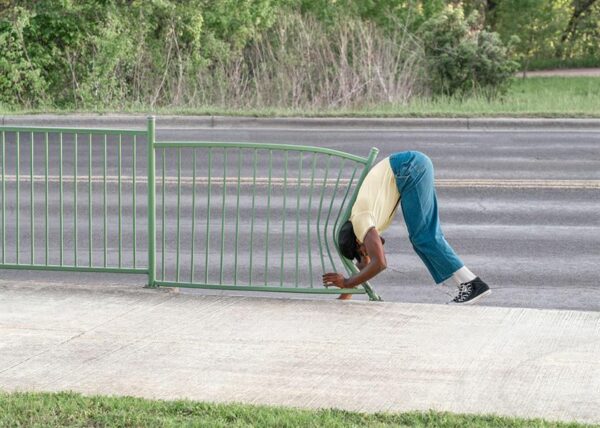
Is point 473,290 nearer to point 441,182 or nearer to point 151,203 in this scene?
point 151,203

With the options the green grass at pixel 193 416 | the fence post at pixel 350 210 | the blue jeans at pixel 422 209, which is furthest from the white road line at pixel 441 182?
the green grass at pixel 193 416

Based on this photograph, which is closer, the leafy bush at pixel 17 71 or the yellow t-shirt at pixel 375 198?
the yellow t-shirt at pixel 375 198

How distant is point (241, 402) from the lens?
607cm

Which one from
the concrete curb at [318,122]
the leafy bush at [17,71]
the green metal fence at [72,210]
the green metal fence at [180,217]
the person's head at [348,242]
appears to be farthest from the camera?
the leafy bush at [17,71]

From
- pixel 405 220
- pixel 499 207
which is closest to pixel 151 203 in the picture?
pixel 405 220

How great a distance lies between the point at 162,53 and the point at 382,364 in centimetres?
2069

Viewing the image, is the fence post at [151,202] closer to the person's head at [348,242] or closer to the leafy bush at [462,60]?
the person's head at [348,242]

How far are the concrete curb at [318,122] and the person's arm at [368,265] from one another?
39.3ft

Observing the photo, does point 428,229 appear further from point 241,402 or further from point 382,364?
point 241,402

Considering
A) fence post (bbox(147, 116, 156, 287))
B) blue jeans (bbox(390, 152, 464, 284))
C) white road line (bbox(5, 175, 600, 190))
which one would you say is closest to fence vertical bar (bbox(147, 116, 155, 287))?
fence post (bbox(147, 116, 156, 287))

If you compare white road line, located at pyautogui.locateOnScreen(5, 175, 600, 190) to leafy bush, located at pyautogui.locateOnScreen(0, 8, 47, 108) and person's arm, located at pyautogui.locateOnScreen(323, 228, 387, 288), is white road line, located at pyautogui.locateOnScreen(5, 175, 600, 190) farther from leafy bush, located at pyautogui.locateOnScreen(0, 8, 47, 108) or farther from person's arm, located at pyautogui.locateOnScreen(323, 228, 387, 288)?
leafy bush, located at pyautogui.locateOnScreen(0, 8, 47, 108)

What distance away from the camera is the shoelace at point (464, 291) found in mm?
8555

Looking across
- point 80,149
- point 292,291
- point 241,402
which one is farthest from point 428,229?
point 80,149

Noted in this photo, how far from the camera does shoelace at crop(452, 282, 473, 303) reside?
28.1 feet
